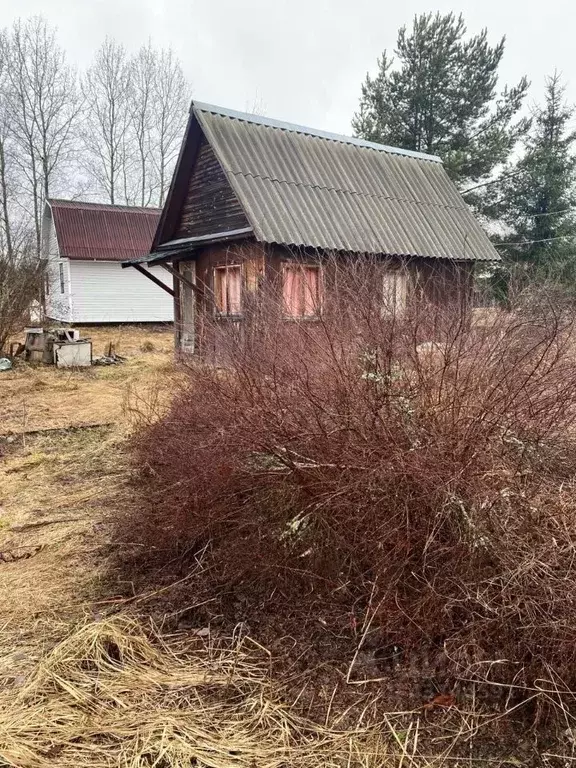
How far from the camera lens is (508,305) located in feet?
11.7

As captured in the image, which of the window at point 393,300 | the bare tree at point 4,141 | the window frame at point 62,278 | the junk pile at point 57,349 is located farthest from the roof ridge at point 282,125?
the bare tree at point 4,141

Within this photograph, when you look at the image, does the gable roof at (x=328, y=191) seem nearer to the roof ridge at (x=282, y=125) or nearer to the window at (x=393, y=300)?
the roof ridge at (x=282, y=125)

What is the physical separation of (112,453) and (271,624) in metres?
3.88

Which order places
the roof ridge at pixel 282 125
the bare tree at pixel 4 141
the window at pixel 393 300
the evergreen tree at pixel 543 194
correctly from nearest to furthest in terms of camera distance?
the window at pixel 393 300 < the roof ridge at pixel 282 125 < the evergreen tree at pixel 543 194 < the bare tree at pixel 4 141

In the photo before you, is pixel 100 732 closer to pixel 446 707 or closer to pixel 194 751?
pixel 194 751

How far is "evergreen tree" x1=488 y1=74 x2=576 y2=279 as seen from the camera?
19.7m

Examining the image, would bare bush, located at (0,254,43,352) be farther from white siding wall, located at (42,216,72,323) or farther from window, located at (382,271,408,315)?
window, located at (382,271,408,315)

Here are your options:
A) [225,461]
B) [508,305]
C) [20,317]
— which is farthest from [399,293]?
[20,317]

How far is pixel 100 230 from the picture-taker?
2159 centimetres

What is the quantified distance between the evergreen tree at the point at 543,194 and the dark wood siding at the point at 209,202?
12736 mm

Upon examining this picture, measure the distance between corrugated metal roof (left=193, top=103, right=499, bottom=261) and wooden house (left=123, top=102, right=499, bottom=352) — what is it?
0.03m

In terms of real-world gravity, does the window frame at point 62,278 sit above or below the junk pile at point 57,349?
above

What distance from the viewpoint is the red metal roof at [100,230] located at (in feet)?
67.8

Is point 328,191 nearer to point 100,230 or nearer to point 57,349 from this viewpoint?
point 57,349
